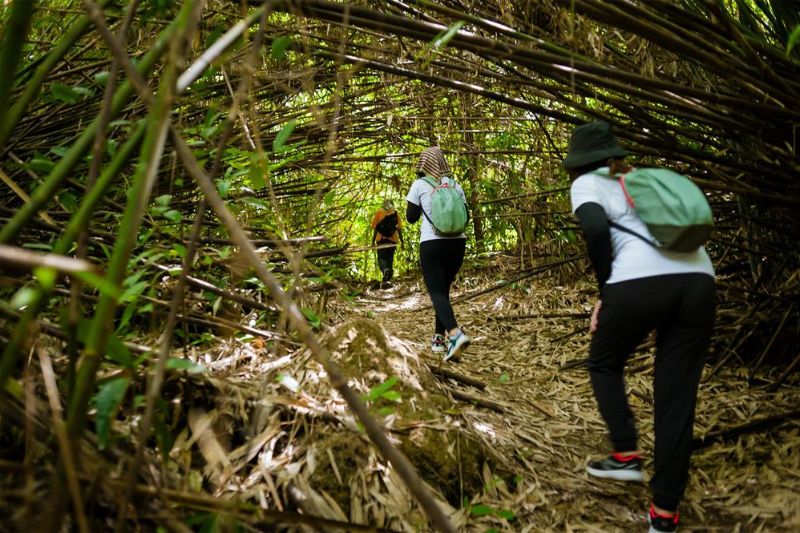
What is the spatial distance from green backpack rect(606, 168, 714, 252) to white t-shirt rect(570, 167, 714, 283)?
0.14ft

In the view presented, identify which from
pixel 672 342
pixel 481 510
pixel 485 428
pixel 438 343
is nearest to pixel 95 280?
pixel 481 510

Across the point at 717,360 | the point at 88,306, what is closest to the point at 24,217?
the point at 88,306

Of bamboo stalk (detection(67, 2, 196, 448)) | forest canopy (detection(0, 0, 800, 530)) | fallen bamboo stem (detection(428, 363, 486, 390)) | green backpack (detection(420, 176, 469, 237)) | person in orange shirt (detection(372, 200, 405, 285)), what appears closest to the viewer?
bamboo stalk (detection(67, 2, 196, 448))

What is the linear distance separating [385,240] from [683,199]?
6.72 meters

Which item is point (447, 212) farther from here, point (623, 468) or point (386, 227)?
point (386, 227)

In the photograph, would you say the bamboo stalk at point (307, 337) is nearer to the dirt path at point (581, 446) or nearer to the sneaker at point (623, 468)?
the dirt path at point (581, 446)

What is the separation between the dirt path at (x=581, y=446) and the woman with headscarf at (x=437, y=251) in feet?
0.97

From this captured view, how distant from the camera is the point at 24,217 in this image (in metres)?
0.97

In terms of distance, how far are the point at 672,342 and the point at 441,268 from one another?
212 cm

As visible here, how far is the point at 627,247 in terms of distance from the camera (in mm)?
1960

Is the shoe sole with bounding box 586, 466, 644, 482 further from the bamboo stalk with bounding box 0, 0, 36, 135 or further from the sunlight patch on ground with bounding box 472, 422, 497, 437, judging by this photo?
the bamboo stalk with bounding box 0, 0, 36, 135

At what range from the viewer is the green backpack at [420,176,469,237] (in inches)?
146

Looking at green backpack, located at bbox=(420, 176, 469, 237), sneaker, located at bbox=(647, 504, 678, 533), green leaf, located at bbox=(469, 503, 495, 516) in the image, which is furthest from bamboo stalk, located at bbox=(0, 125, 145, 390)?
green backpack, located at bbox=(420, 176, 469, 237)

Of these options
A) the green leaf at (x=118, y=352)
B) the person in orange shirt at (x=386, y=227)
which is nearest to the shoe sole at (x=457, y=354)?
the green leaf at (x=118, y=352)
